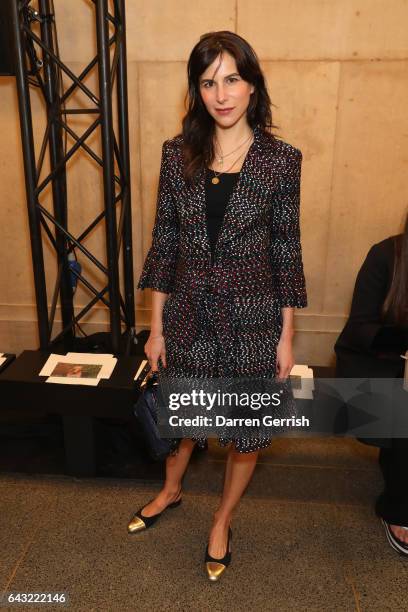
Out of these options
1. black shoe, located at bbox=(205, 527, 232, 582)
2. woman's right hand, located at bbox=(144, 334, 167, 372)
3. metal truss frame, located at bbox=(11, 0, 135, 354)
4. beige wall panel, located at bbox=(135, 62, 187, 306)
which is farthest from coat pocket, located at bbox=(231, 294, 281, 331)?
beige wall panel, located at bbox=(135, 62, 187, 306)

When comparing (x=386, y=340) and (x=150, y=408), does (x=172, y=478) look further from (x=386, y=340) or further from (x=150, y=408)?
(x=386, y=340)

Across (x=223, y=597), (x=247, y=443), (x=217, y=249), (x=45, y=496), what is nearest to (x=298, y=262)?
(x=217, y=249)

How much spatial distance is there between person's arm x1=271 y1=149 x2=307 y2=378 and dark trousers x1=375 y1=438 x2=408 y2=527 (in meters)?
0.62

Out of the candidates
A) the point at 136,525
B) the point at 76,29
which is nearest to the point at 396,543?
the point at 136,525

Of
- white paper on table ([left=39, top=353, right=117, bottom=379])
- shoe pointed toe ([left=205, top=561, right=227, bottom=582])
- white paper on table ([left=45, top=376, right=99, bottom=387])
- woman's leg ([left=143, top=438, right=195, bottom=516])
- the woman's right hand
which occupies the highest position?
the woman's right hand

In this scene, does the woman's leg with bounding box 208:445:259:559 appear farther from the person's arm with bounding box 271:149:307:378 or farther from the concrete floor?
the person's arm with bounding box 271:149:307:378

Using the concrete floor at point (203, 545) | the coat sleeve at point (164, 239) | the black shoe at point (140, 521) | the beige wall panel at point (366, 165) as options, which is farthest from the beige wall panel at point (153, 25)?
the black shoe at point (140, 521)

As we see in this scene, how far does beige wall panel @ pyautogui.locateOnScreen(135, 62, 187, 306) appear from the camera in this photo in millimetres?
2977

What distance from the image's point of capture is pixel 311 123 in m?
3.01

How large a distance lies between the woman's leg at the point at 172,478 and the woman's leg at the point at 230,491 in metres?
0.20

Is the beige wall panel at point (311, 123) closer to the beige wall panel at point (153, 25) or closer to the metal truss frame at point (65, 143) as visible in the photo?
the beige wall panel at point (153, 25)

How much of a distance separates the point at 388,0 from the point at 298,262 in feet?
6.36

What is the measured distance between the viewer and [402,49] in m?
2.84

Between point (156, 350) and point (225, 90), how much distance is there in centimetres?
89
